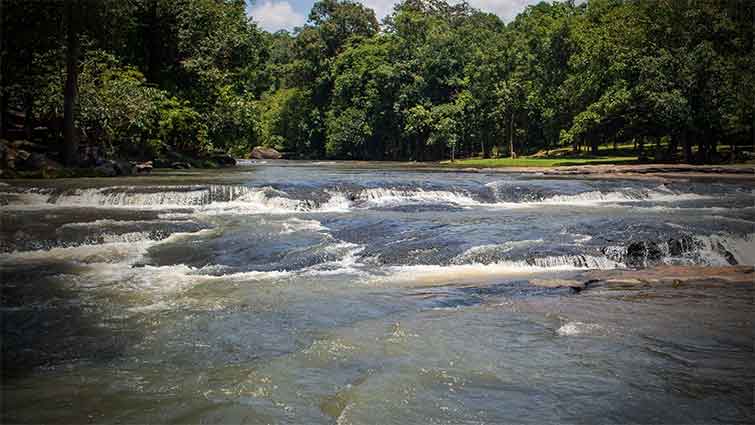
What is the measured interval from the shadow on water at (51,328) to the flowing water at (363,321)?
0.04 metres

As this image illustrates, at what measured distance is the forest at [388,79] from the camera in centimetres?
2841

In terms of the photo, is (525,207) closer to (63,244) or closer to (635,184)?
(635,184)

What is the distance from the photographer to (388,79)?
62.5m

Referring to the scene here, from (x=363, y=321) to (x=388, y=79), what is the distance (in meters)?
55.8

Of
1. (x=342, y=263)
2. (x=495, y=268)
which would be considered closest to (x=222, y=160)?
(x=342, y=263)

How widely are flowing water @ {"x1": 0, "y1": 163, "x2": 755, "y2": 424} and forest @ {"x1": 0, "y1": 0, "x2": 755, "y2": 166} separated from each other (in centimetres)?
1198

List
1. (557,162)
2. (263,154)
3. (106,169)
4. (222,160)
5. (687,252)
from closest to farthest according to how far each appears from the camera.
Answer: (687,252), (106,169), (557,162), (222,160), (263,154)

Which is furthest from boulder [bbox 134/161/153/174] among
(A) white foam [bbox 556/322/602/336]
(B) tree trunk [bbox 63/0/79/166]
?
(A) white foam [bbox 556/322/602/336]

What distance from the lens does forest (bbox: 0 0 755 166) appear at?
93.2ft

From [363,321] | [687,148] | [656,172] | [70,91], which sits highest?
[70,91]

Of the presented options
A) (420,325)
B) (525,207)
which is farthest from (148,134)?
(420,325)

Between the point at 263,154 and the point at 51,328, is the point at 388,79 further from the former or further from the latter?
the point at 51,328

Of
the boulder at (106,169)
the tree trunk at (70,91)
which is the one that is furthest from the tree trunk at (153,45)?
the boulder at (106,169)

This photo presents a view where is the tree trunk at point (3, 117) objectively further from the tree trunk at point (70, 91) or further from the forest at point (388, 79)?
the tree trunk at point (70, 91)
